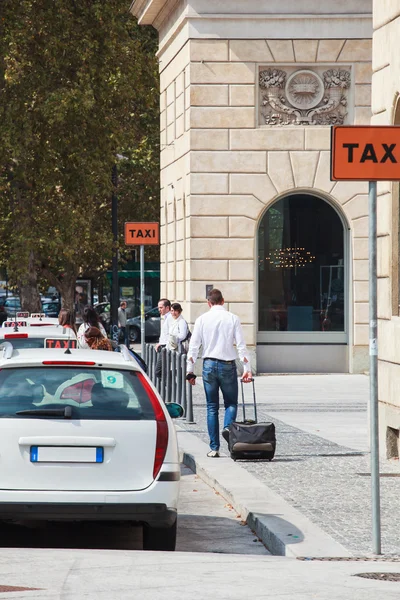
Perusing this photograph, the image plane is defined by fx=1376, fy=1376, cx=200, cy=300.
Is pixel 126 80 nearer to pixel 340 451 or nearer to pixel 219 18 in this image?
pixel 219 18

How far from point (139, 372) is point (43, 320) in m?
9.47

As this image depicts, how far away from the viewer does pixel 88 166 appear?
41.9m

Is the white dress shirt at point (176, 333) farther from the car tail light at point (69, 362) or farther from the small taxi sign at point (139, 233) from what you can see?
the car tail light at point (69, 362)

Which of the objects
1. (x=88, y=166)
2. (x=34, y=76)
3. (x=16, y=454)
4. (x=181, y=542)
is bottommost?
(x=181, y=542)

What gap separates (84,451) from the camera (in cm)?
893

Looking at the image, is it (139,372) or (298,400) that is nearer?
(139,372)

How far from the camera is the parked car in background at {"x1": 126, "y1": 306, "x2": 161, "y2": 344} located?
2085 inches

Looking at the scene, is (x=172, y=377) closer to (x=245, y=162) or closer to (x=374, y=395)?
(x=245, y=162)

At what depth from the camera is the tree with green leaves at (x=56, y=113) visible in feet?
132

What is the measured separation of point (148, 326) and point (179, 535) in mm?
42757

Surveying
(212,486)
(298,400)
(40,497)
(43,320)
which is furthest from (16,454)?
(298,400)

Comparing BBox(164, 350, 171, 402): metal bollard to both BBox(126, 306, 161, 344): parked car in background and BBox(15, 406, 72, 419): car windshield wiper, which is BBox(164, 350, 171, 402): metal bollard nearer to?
BBox(15, 406, 72, 419): car windshield wiper

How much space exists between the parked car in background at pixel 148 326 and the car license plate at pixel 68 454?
43169 millimetres

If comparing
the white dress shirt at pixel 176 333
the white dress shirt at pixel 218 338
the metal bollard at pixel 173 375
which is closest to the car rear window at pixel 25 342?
the white dress shirt at pixel 218 338
